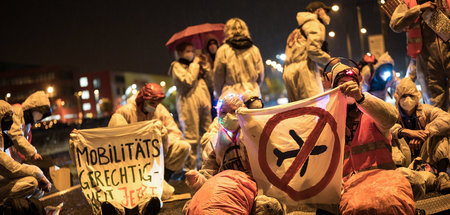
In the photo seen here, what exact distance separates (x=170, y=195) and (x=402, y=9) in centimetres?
389

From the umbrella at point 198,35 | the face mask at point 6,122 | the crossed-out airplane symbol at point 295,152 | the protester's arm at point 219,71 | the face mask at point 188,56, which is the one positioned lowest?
the crossed-out airplane symbol at point 295,152

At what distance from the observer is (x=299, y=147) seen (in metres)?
3.45

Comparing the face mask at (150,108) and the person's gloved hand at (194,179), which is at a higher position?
the face mask at (150,108)

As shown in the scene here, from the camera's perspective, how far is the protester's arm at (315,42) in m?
6.14

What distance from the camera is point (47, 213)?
5.25 meters

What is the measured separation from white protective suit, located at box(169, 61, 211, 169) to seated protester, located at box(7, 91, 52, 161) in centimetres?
230

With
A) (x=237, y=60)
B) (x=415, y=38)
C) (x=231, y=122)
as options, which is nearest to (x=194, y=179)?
(x=231, y=122)

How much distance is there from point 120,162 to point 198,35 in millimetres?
4030

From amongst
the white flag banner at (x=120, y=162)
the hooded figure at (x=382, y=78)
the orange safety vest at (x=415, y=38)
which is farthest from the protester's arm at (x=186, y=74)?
the orange safety vest at (x=415, y=38)

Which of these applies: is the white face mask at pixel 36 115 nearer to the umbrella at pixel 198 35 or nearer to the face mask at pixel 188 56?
the face mask at pixel 188 56

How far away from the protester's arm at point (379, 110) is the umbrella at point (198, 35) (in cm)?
539

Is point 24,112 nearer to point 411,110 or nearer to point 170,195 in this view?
point 170,195

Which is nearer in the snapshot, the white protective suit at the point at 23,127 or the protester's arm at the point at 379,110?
the protester's arm at the point at 379,110

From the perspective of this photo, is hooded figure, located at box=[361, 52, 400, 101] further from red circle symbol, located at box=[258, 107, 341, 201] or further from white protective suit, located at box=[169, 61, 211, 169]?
red circle symbol, located at box=[258, 107, 341, 201]
